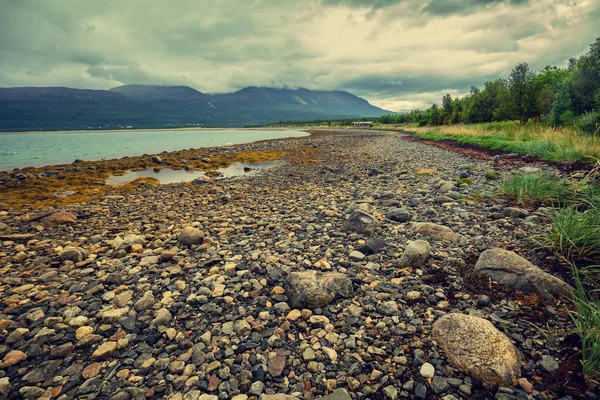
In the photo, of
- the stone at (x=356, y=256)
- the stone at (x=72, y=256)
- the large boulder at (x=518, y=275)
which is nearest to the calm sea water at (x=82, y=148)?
the stone at (x=72, y=256)

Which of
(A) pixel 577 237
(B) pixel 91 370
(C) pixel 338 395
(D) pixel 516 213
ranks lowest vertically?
(B) pixel 91 370

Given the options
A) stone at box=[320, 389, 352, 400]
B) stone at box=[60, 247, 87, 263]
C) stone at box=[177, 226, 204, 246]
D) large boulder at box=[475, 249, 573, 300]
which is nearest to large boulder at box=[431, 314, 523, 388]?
stone at box=[320, 389, 352, 400]

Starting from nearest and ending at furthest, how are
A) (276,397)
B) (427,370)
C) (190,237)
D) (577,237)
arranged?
1. (276,397)
2. (427,370)
3. (577,237)
4. (190,237)

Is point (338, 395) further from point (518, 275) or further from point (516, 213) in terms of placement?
point (516, 213)

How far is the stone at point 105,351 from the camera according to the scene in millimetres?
3598

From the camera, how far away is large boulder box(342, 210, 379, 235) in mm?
7145

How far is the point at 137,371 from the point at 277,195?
31.9ft

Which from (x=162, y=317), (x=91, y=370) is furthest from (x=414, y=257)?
(x=91, y=370)

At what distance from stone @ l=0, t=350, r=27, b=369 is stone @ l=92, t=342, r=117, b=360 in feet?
3.20

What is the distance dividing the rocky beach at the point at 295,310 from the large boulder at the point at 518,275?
20 millimetres

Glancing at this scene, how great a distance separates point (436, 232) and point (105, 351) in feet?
23.0

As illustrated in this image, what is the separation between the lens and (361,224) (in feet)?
23.8

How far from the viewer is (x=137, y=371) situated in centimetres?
340

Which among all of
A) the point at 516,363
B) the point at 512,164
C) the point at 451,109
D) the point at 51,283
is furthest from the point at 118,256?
the point at 451,109
